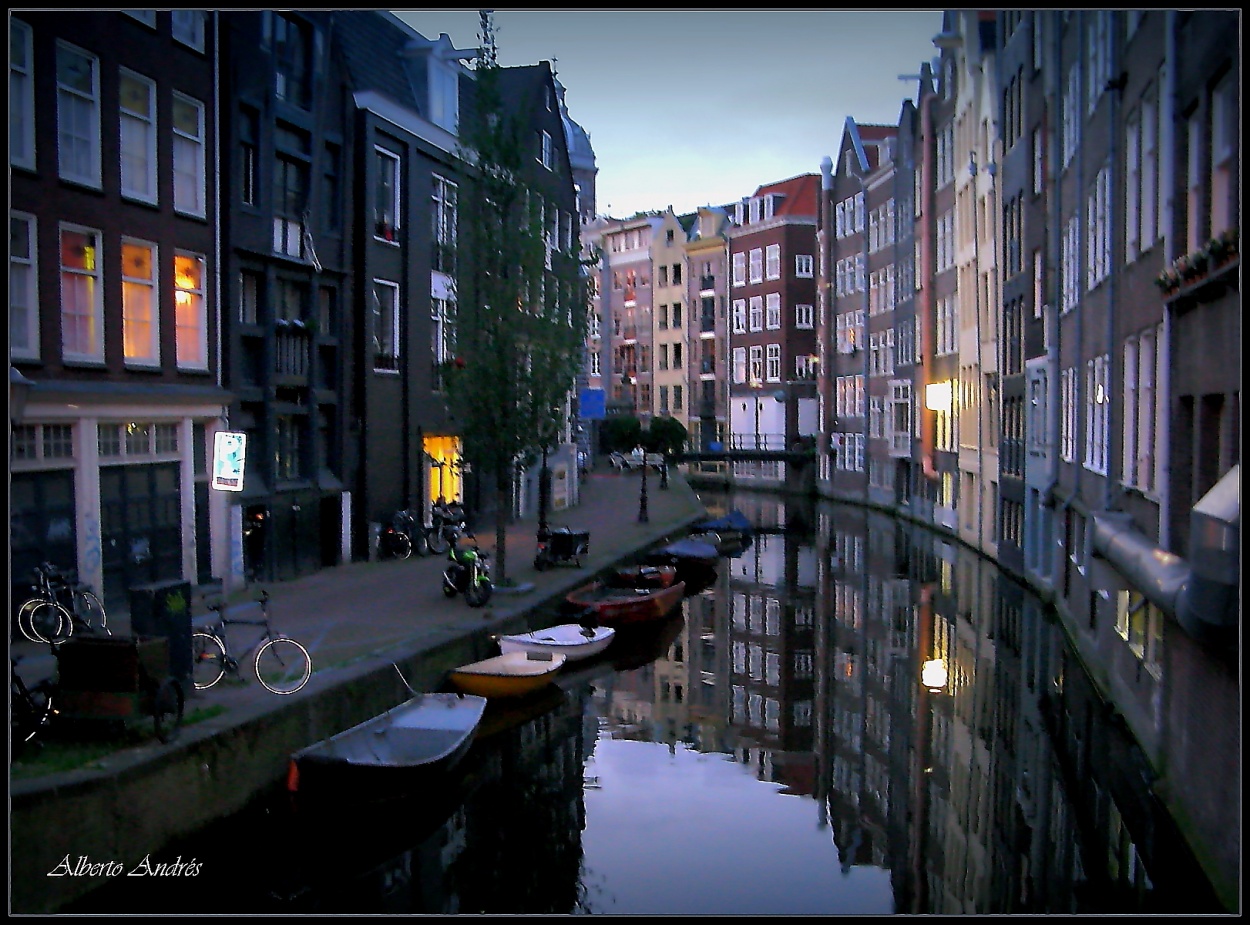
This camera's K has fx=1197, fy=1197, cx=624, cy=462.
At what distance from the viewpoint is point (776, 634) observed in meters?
27.8

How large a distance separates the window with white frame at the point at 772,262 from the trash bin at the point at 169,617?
6828cm

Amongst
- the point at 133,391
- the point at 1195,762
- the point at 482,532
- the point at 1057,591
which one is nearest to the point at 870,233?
the point at 482,532

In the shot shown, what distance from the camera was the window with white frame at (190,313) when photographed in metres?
21.6

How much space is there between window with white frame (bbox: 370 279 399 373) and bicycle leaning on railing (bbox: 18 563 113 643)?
1292 cm

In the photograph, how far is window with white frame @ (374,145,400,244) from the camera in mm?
29359

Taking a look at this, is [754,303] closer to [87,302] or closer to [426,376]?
[426,376]

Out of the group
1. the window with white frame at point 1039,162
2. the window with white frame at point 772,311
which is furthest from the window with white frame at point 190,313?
the window with white frame at point 772,311

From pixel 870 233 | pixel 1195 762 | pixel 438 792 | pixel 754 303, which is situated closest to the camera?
pixel 1195 762

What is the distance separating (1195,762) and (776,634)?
1630 centimetres

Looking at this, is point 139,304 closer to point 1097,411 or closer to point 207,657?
point 207,657

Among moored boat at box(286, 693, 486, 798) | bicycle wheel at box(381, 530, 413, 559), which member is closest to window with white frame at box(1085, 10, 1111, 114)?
moored boat at box(286, 693, 486, 798)

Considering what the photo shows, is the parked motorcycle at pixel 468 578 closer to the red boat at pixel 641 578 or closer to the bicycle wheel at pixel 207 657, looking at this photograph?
the red boat at pixel 641 578

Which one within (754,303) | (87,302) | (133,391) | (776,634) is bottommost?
(776,634)

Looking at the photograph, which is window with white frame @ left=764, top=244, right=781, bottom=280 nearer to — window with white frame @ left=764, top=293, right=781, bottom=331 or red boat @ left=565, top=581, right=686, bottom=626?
window with white frame @ left=764, top=293, right=781, bottom=331
